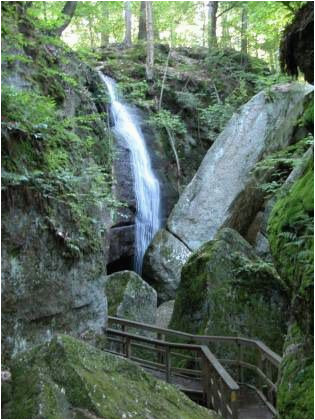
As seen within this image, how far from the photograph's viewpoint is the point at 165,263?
12.1 m

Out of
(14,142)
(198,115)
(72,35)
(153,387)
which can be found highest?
(72,35)

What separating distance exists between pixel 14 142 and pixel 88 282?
80.5 inches

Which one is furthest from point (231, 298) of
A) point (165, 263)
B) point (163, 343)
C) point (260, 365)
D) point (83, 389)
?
point (83, 389)

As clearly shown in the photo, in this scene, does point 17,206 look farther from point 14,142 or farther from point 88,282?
point 88,282

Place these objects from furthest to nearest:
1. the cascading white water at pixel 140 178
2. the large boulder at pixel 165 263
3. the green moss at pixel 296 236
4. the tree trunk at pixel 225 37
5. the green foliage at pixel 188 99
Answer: the tree trunk at pixel 225 37 < the green foliage at pixel 188 99 < the cascading white water at pixel 140 178 < the large boulder at pixel 165 263 < the green moss at pixel 296 236

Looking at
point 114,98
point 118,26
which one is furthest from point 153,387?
point 118,26

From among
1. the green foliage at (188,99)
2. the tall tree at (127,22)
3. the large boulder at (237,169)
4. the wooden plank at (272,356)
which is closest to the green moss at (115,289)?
the wooden plank at (272,356)

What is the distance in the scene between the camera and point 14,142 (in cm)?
521

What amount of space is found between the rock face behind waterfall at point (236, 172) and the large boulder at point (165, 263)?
1.9 inches

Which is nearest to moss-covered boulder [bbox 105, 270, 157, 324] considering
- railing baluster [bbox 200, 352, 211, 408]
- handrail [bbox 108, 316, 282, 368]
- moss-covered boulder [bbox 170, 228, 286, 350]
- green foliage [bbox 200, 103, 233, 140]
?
moss-covered boulder [bbox 170, 228, 286, 350]

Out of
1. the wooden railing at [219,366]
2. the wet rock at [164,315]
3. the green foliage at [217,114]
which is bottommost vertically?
the wet rock at [164,315]

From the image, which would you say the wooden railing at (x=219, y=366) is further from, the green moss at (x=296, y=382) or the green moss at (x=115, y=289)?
the green moss at (x=296, y=382)

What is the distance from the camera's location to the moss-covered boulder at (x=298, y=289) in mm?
3039

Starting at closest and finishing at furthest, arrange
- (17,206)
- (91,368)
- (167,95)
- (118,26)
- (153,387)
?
(91,368) < (153,387) < (17,206) < (167,95) < (118,26)
